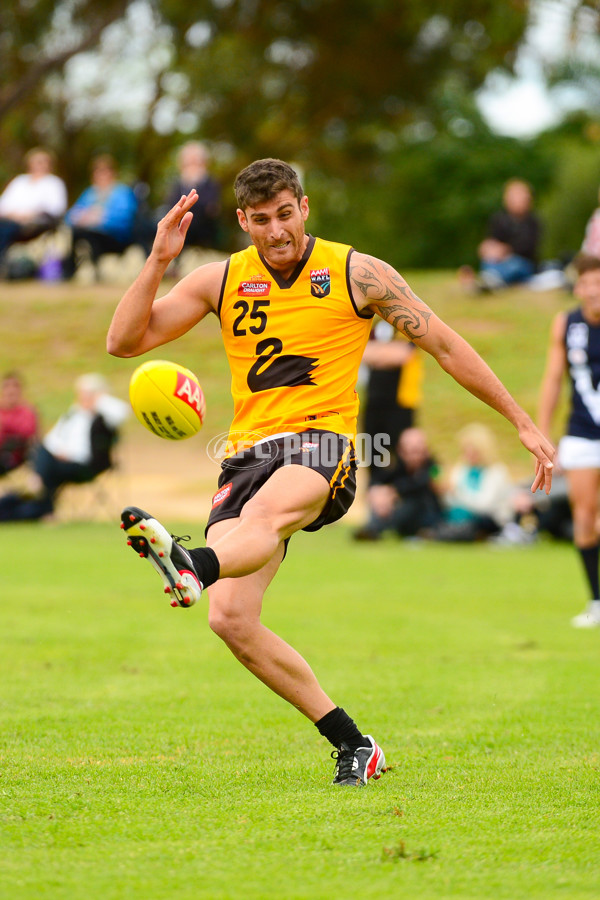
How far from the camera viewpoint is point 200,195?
2095 cm

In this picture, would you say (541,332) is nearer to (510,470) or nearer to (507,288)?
(507,288)

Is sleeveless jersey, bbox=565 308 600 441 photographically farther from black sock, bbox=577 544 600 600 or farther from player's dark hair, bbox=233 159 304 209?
player's dark hair, bbox=233 159 304 209

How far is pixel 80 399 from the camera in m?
17.0

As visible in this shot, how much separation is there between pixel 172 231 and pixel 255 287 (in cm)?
42

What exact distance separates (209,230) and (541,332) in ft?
23.1

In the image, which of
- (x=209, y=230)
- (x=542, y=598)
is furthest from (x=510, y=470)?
(x=542, y=598)

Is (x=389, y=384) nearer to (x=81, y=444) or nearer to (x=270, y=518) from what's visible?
(x=81, y=444)

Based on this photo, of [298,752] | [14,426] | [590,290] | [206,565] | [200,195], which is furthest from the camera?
[200,195]

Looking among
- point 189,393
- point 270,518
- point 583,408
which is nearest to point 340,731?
point 270,518

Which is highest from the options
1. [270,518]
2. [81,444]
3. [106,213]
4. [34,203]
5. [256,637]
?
[34,203]

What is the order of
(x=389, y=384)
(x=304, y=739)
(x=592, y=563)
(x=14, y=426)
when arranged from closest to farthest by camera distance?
(x=304, y=739), (x=592, y=563), (x=389, y=384), (x=14, y=426)

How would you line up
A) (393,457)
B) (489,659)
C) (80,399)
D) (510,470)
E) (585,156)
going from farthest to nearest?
(585,156) < (510,470) < (80,399) < (393,457) < (489,659)

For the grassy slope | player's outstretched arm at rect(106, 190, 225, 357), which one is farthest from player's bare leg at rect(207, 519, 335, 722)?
the grassy slope

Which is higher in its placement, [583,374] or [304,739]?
[583,374]
